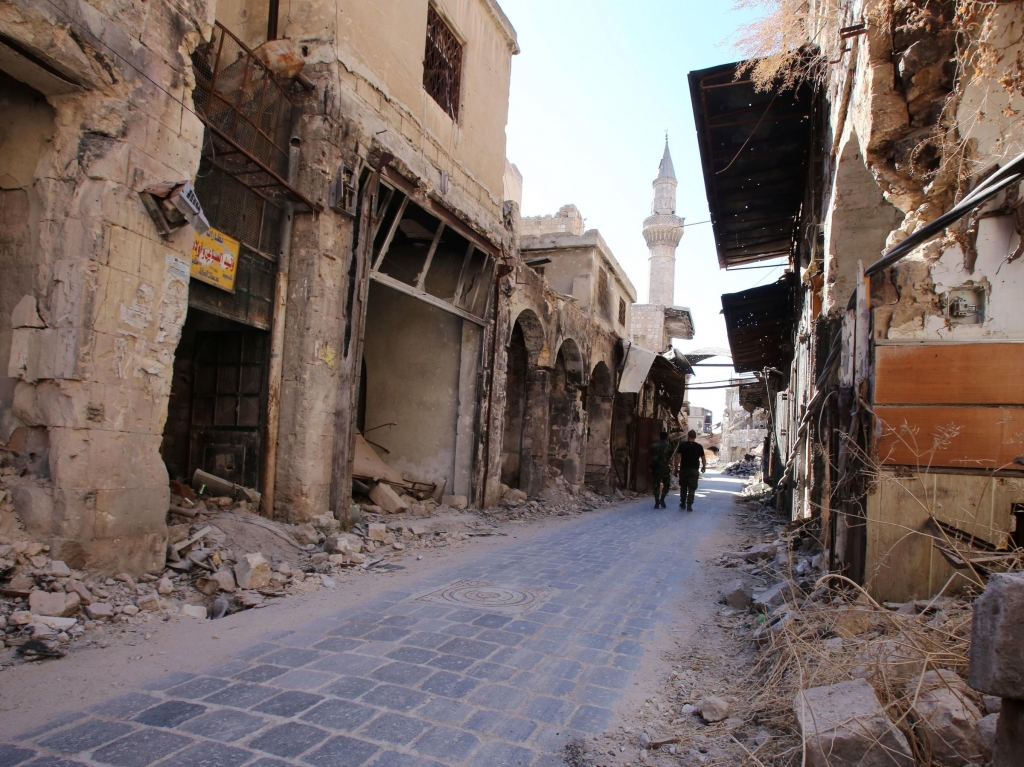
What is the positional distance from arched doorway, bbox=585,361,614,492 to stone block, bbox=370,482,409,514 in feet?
30.5

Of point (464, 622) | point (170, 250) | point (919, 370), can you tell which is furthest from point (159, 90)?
point (919, 370)

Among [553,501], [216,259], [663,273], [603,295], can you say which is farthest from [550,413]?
[663,273]

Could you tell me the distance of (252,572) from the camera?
5.25 metres

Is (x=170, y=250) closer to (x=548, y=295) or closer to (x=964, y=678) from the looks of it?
(x=964, y=678)

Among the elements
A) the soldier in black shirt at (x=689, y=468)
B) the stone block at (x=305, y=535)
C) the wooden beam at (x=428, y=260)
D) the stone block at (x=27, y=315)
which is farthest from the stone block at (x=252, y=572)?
the soldier in black shirt at (x=689, y=468)

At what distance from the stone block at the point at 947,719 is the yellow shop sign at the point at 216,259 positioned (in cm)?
626

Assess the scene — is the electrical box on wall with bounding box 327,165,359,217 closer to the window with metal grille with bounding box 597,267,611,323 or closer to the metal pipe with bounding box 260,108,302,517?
the metal pipe with bounding box 260,108,302,517

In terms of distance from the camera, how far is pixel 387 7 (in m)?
8.48

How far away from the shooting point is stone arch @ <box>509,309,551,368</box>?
1370 centimetres

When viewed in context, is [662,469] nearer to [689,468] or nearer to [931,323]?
[689,468]

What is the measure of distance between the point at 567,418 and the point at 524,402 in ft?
6.38

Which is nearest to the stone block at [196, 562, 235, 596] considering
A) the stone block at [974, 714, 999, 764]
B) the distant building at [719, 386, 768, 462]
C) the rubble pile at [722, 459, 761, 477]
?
the stone block at [974, 714, 999, 764]

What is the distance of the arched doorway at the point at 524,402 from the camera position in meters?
13.9

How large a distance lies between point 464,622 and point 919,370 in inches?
143
